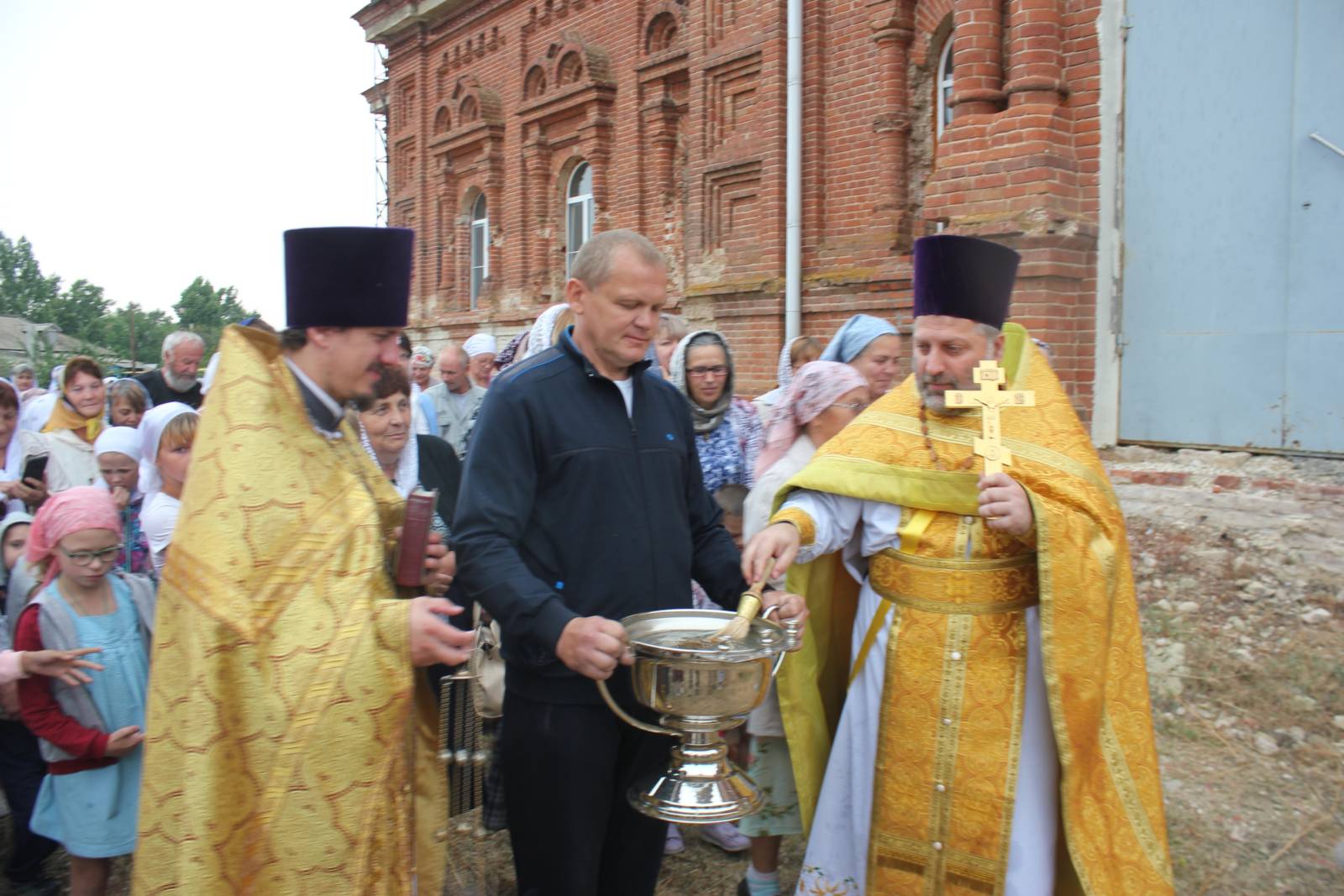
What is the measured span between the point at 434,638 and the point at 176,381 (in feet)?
17.3

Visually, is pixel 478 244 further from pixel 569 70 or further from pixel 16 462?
pixel 16 462

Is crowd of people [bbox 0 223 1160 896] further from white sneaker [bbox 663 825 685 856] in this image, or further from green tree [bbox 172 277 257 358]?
green tree [bbox 172 277 257 358]

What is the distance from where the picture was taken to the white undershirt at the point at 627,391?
8.54 ft

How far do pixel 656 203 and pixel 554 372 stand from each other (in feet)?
33.4

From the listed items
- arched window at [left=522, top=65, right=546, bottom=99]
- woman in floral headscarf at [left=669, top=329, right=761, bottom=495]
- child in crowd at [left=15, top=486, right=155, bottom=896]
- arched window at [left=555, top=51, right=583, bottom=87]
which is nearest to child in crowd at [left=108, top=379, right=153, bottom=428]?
child in crowd at [left=15, top=486, right=155, bottom=896]

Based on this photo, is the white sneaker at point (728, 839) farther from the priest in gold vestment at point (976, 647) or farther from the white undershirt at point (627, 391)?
the white undershirt at point (627, 391)

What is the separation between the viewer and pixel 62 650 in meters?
3.08

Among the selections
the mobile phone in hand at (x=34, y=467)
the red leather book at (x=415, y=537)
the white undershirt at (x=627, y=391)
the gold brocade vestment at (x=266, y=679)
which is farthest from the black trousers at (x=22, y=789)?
the white undershirt at (x=627, y=391)

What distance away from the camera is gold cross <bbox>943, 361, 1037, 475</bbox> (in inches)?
103

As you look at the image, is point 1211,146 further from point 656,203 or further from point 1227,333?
point 656,203

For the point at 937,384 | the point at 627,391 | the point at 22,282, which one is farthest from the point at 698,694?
the point at 22,282

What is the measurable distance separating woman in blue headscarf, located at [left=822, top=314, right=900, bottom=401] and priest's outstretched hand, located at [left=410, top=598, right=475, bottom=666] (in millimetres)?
2773

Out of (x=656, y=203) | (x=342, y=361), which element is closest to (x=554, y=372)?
(x=342, y=361)

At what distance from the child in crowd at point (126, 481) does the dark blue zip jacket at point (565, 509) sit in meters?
2.74
